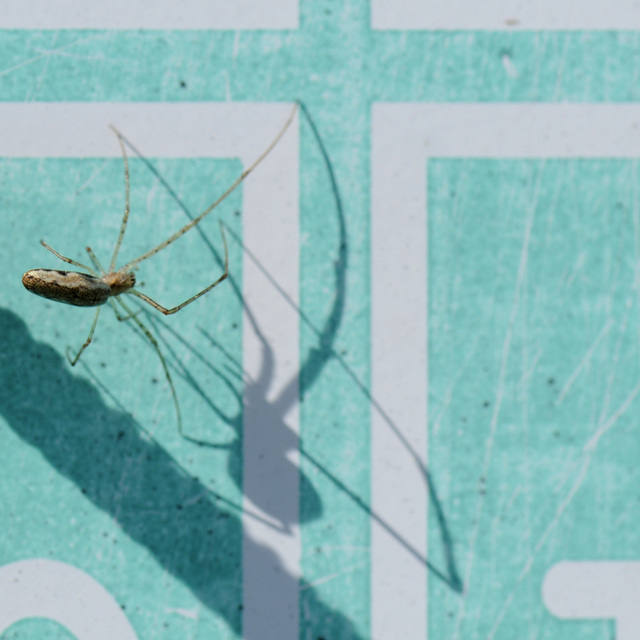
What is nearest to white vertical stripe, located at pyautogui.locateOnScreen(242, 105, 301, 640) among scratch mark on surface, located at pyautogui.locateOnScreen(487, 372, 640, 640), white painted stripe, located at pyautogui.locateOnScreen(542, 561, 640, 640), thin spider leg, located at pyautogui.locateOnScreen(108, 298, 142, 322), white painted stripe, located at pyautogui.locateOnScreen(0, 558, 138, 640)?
thin spider leg, located at pyautogui.locateOnScreen(108, 298, 142, 322)

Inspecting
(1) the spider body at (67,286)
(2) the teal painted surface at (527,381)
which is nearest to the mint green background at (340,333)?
(2) the teal painted surface at (527,381)

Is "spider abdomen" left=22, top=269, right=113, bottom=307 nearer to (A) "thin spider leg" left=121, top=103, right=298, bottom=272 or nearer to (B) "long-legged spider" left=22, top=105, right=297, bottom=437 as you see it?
(B) "long-legged spider" left=22, top=105, right=297, bottom=437

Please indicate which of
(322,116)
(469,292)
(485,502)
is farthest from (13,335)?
(485,502)

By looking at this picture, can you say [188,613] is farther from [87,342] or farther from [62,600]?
[87,342]

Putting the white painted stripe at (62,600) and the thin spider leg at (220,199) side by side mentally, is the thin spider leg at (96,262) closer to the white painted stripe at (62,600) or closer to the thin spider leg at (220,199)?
the thin spider leg at (220,199)

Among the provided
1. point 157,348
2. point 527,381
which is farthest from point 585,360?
point 157,348

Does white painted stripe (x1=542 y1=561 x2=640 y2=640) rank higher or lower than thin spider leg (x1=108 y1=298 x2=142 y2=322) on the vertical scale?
lower

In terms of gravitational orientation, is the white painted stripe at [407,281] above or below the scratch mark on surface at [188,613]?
above
